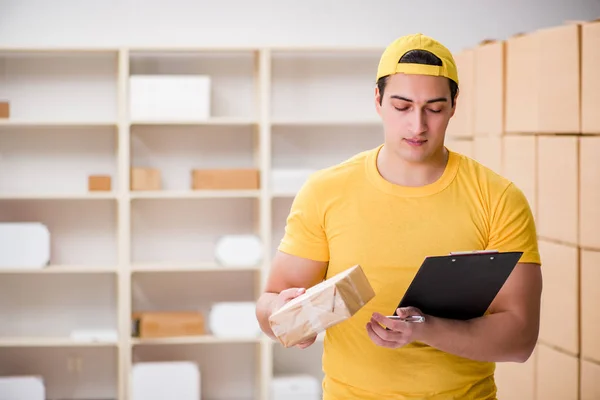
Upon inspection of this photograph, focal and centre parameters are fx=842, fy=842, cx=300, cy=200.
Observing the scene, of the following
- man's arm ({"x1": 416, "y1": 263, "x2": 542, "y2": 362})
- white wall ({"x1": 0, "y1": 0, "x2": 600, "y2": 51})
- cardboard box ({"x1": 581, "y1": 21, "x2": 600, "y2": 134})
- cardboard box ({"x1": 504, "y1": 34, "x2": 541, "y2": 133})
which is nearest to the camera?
man's arm ({"x1": 416, "y1": 263, "x2": 542, "y2": 362})

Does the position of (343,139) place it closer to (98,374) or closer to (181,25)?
(181,25)

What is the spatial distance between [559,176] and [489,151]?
0.64m

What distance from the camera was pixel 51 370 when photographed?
4.31 m

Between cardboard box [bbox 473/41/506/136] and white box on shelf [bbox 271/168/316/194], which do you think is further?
white box on shelf [bbox 271/168/316/194]

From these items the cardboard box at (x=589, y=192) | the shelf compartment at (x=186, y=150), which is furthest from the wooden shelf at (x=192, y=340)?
the cardboard box at (x=589, y=192)

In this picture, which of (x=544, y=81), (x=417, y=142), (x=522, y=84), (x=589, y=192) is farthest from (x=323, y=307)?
(x=522, y=84)

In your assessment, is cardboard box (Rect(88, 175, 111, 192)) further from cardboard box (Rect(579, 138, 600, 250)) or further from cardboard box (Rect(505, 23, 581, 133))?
cardboard box (Rect(579, 138, 600, 250))

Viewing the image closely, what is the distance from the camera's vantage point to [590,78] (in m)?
2.77

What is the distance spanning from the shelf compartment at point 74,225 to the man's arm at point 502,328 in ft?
10.4

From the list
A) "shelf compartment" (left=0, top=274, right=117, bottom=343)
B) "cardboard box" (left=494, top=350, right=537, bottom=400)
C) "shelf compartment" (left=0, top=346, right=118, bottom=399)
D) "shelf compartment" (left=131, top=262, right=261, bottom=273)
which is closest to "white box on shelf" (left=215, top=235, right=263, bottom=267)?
"shelf compartment" (left=131, top=262, right=261, bottom=273)

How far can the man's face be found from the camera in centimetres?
139

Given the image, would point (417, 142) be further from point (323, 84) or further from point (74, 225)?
point (74, 225)

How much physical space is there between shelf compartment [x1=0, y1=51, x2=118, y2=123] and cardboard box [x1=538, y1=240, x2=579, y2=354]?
7.67ft

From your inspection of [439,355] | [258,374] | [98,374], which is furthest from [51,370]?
[439,355]
